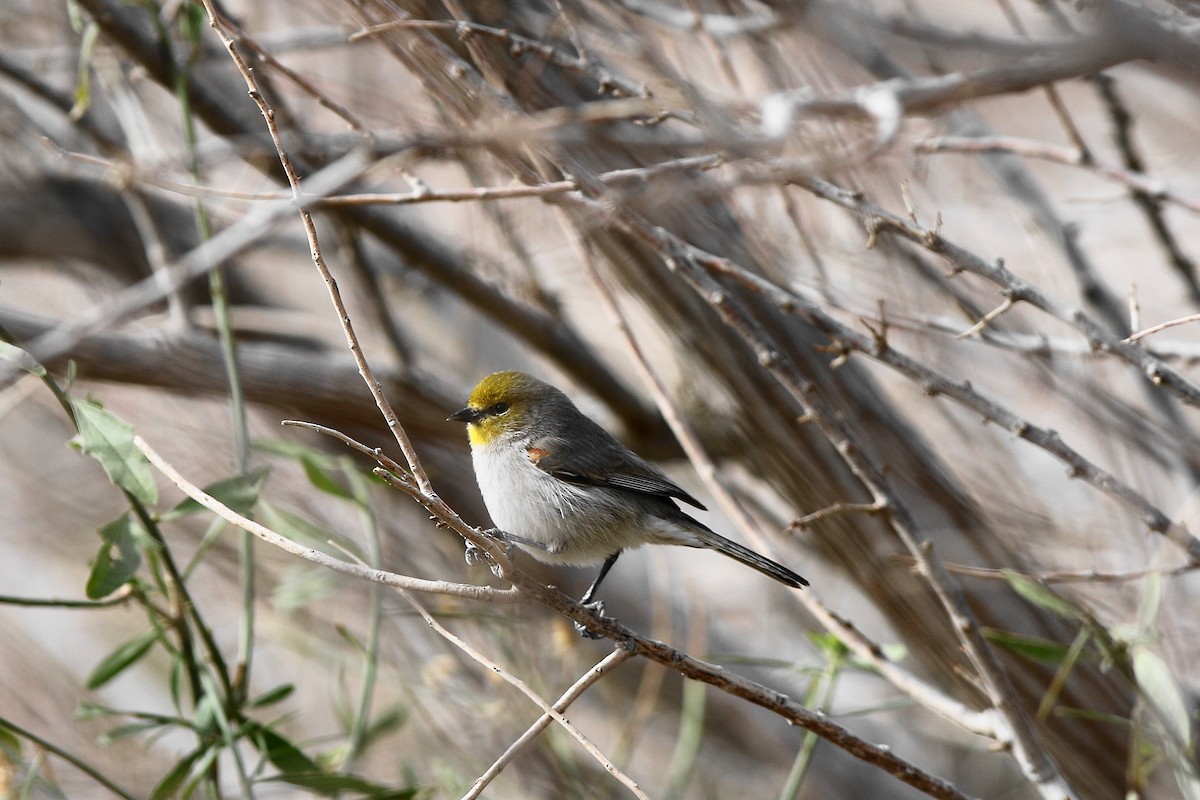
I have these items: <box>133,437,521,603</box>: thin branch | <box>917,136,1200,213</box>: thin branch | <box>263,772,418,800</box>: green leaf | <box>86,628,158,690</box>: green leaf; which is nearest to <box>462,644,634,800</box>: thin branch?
<box>133,437,521,603</box>: thin branch

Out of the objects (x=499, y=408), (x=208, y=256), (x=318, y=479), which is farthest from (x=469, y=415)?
(x=208, y=256)

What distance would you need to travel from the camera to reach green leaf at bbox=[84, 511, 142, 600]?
2.25 meters

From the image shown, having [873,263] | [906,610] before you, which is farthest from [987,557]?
[873,263]

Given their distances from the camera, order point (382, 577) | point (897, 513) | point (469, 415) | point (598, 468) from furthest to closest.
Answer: point (469, 415)
point (598, 468)
point (897, 513)
point (382, 577)

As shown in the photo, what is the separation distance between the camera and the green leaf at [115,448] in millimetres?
2080

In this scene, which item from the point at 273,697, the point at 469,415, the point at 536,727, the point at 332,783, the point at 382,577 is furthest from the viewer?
the point at 469,415

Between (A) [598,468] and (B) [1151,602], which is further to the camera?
(A) [598,468]

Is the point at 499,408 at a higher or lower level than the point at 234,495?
lower

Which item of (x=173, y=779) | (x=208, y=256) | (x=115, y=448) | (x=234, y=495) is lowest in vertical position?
(x=173, y=779)

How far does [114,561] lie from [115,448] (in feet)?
1.08

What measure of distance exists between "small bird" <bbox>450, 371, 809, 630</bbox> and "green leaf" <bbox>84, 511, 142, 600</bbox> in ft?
3.03

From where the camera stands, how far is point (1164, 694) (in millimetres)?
2295

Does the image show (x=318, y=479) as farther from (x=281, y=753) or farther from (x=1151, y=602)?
(x=1151, y=602)

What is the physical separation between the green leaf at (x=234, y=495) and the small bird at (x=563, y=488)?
674 mm
